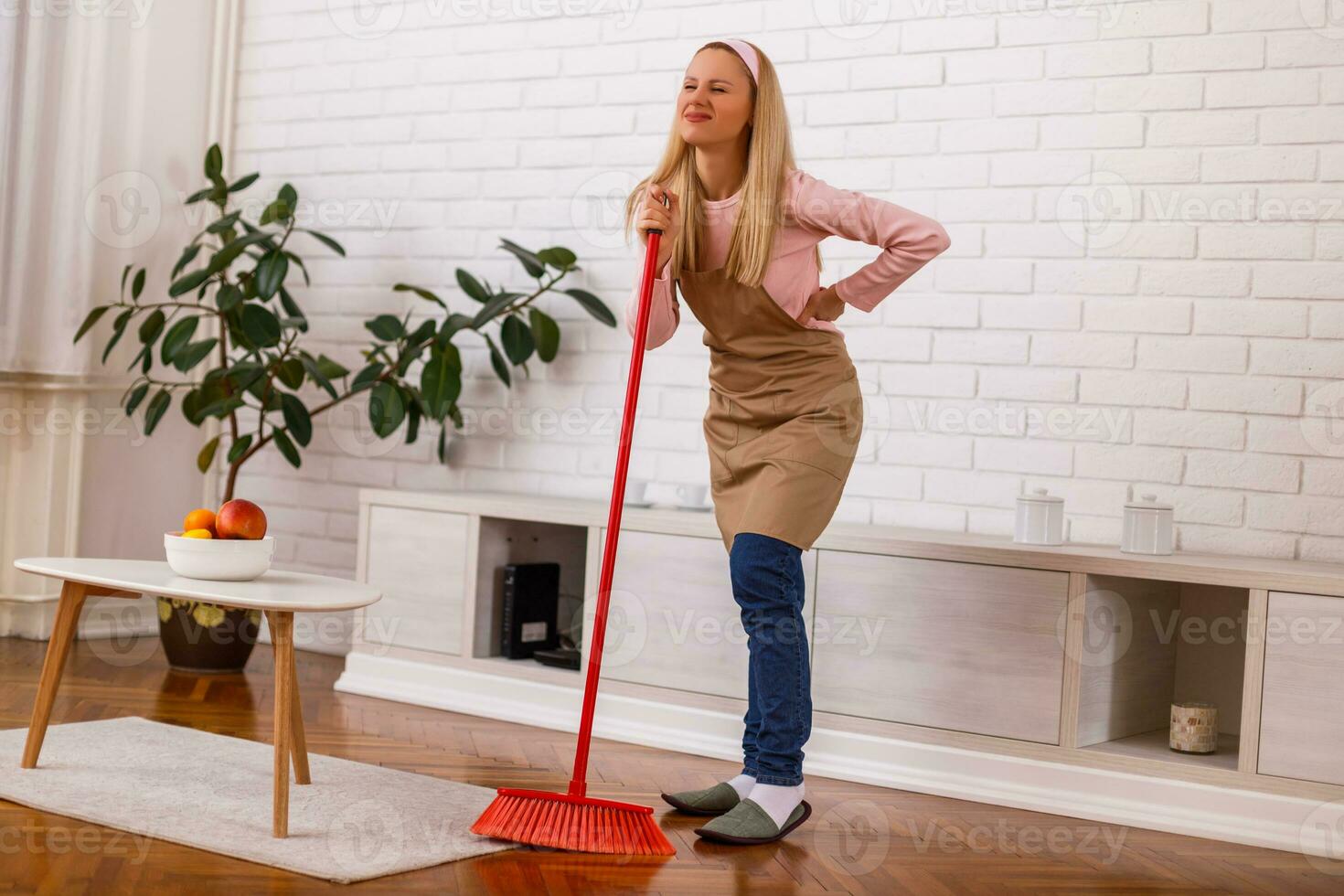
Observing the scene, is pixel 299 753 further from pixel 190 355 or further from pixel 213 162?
pixel 213 162

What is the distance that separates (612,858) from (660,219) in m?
1.11

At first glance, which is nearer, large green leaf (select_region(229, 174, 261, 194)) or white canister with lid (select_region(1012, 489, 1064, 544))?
white canister with lid (select_region(1012, 489, 1064, 544))

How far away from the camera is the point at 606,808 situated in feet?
7.69

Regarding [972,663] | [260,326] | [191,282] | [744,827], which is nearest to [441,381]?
[260,326]

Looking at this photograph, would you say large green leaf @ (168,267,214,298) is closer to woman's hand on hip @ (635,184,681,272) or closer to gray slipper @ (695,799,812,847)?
woman's hand on hip @ (635,184,681,272)

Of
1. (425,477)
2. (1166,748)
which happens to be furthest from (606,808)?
(425,477)

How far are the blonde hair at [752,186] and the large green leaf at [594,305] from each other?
3.90 feet

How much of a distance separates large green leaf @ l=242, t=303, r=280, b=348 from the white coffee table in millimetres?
1293

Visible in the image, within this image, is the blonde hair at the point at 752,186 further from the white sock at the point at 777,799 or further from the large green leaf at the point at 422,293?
the large green leaf at the point at 422,293

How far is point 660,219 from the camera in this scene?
2.55 meters

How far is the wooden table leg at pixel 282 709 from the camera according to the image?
2.25m

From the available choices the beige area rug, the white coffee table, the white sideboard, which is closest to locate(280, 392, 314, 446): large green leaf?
the white sideboard

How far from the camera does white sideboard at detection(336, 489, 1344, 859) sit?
106 inches

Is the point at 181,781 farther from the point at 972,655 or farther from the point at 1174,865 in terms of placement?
the point at 1174,865
